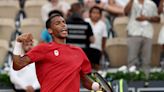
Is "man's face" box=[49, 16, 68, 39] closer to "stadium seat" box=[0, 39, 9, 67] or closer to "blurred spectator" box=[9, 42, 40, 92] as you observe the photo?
"blurred spectator" box=[9, 42, 40, 92]

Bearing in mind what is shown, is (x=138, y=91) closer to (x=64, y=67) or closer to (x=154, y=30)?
(x=154, y=30)

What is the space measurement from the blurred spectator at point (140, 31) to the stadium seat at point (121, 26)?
63cm

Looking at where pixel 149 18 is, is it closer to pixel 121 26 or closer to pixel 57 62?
pixel 121 26

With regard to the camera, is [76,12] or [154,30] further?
[154,30]

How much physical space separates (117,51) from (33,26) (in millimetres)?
1529

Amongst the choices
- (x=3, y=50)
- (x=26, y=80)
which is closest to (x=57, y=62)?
(x=26, y=80)

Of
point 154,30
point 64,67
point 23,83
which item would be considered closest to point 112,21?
point 154,30

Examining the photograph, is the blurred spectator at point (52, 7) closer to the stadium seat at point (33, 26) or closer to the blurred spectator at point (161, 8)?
the stadium seat at point (33, 26)

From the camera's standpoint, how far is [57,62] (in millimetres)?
5320

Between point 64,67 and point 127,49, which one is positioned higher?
point 64,67

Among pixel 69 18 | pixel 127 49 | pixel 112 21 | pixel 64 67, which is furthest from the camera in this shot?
pixel 112 21

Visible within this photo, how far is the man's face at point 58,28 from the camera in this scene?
17.6 feet

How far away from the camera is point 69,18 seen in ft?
29.8

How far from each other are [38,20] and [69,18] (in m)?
1.40
